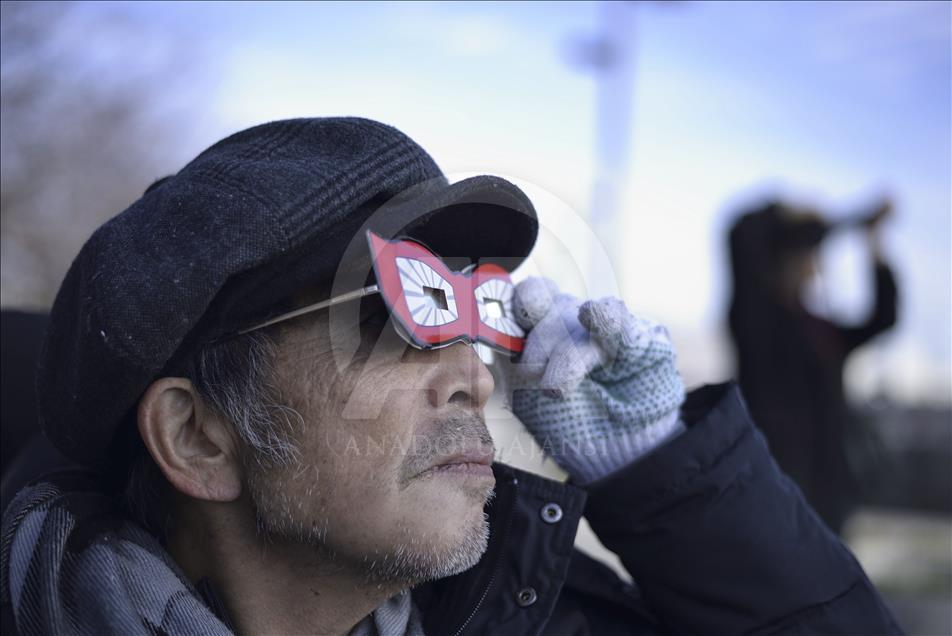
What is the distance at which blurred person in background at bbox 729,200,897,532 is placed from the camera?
4.21m

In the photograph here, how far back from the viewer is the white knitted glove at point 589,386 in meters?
1.95

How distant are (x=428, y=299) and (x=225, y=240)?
36 centimetres

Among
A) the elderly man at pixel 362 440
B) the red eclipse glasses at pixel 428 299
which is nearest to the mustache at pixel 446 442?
the elderly man at pixel 362 440

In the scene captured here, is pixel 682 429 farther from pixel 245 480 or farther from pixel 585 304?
pixel 245 480

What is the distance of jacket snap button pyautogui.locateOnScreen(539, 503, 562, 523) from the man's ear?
0.61 metres

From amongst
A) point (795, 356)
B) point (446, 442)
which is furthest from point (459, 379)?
point (795, 356)

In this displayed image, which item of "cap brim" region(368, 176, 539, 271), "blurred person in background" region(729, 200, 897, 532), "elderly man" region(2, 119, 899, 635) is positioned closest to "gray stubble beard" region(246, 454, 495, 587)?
"elderly man" region(2, 119, 899, 635)

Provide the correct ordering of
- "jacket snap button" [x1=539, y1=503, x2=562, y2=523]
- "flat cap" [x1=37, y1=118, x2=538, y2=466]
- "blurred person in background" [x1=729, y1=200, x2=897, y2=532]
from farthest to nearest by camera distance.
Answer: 1. "blurred person in background" [x1=729, y1=200, x2=897, y2=532]
2. "jacket snap button" [x1=539, y1=503, x2=562, y2=523]
3. "flat cap" [x1=37, y1=118, x2=538, y2=466]

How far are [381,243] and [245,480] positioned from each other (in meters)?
0.54

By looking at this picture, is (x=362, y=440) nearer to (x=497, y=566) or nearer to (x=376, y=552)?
(x=376, y=552)

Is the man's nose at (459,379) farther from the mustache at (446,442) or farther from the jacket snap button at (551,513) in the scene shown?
the jacket snap button at (551,513)

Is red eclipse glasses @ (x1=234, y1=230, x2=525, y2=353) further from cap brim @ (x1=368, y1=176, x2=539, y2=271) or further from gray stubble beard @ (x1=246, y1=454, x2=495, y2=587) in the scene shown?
gray stubble beard @ (x1=246, y1=454, x2=495, y2=587)

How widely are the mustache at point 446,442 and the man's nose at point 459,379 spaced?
3cm

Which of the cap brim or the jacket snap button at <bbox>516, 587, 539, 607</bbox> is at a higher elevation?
the cap brim
